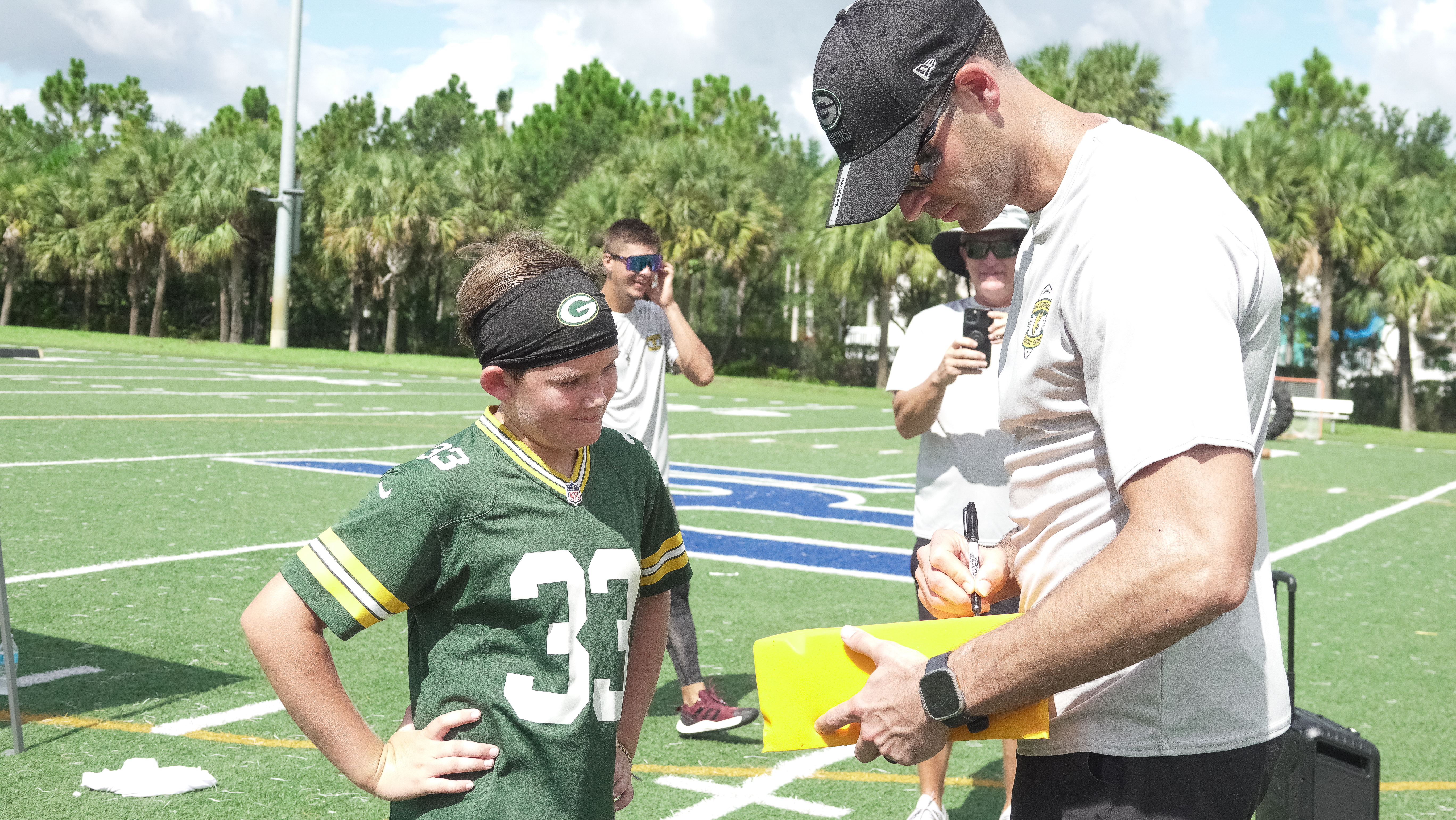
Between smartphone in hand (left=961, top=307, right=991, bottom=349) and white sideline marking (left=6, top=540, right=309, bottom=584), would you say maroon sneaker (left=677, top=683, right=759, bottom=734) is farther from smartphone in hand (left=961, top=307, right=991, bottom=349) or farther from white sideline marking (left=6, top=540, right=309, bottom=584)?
white sideline marking (left=6, top=540, right=309, bottom=584)

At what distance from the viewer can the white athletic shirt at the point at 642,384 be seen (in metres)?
5.80

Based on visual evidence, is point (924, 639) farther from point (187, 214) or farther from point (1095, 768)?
point (187, 214)

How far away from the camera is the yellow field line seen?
4.80 meters

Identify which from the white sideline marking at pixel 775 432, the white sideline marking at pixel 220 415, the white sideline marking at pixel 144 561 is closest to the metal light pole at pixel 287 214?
the white sideline marking at pixel 220 415

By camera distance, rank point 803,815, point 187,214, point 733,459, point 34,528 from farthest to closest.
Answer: point 187,214 → point 733,459 → point 34,528 → point 803,815

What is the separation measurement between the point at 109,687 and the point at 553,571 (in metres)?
3.94

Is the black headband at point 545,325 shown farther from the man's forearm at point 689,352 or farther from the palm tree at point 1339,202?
the palm tree at point 1339,202

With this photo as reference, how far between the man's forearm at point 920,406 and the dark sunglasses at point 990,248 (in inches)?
19.0

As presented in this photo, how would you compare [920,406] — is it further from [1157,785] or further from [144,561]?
[144,561]

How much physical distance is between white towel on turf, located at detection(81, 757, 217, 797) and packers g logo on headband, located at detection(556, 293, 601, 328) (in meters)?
2.88

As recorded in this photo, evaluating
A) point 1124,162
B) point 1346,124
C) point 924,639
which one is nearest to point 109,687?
point 924,639

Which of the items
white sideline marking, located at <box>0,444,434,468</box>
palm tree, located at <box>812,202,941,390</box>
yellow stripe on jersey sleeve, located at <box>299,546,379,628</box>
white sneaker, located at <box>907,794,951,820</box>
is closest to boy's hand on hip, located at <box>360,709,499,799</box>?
yellow stripe on jersey sleeve, located at <box>299,546,379,628</box>

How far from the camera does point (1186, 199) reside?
169 centimetres

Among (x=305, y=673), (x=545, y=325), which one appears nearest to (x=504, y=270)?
(x=545, y=325)
